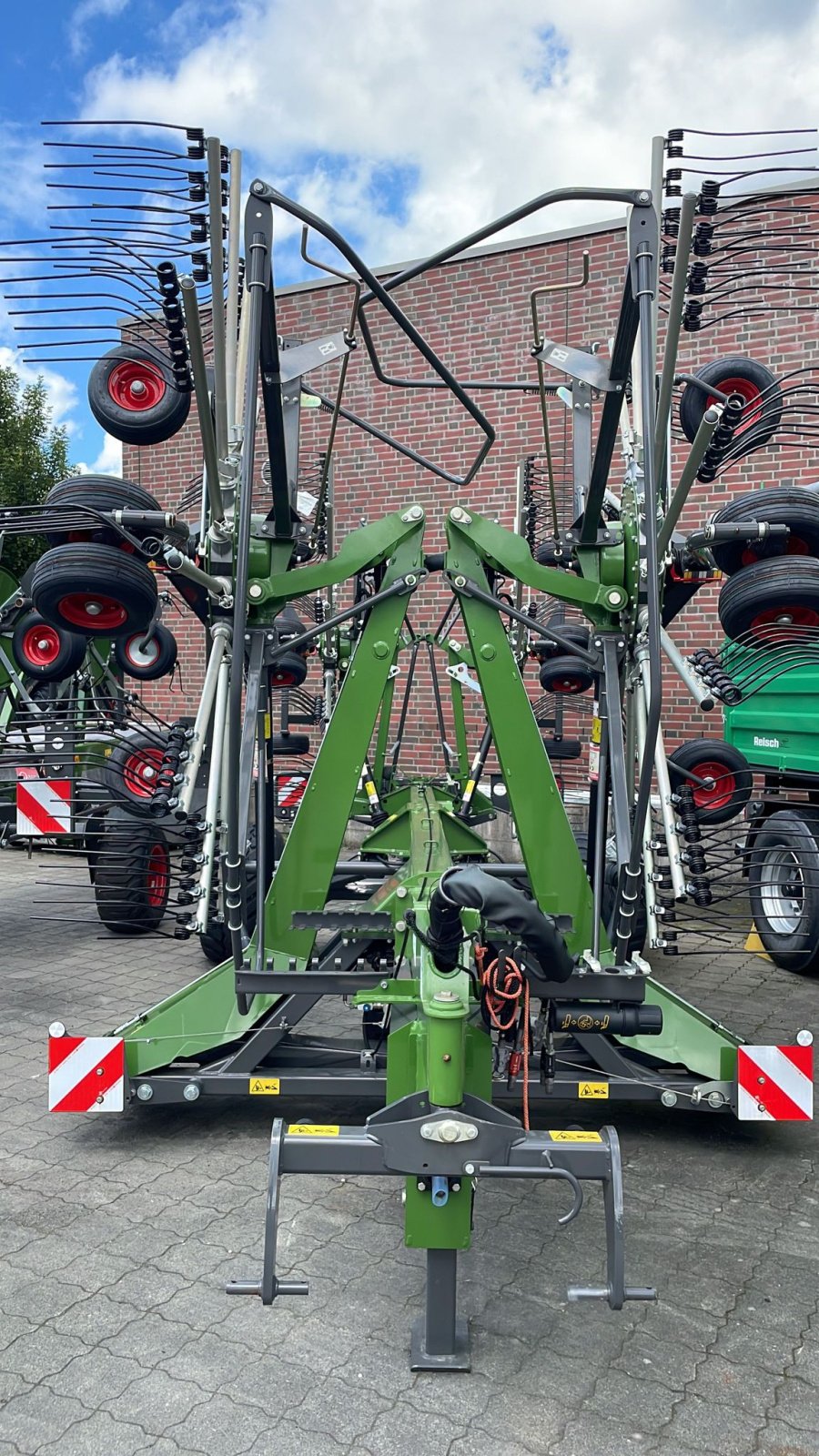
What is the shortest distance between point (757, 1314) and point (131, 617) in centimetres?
335

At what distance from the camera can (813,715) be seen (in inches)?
264

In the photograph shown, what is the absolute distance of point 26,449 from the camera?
66.4ft

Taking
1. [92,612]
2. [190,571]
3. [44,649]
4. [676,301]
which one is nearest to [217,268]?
[190,571]

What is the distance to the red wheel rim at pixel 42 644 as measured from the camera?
328 inches

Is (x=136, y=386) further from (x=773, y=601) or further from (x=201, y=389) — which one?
(x=773, y=601)

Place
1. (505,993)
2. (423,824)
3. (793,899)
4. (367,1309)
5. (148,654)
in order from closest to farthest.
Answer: (505,993) < (367,1309) < (423,824) < (793,899) < (148,654)

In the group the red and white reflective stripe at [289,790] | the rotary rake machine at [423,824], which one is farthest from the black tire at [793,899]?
the red and white reflective stripe at [289,790]

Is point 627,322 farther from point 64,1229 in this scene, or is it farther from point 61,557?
point 64,1229

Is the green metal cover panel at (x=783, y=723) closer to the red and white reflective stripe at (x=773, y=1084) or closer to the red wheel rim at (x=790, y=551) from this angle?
the red wheel rim at (x=790, y=551)

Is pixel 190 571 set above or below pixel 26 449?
below

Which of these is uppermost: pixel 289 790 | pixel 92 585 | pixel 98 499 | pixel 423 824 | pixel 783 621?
pixel 98 499

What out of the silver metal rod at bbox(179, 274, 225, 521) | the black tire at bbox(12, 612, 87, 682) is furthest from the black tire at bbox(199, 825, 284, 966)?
the black tire at bbox(12, 612, 87, 682)

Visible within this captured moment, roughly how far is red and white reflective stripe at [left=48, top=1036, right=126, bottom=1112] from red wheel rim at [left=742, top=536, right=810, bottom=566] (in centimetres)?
317

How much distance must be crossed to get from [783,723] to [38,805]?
4.55 metres
